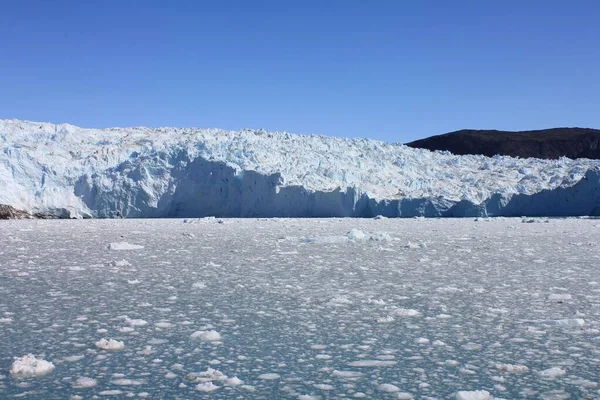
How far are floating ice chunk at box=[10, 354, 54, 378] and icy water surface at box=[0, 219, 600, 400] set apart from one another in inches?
1.2

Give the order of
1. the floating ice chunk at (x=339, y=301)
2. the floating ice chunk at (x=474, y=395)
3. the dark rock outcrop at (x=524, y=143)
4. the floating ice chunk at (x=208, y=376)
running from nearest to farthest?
the floating ice chunk at (x=474, y=395), the floating ice chunk at (x=208, y=376), the floating ice chunk at (x=339, y=301), the dark rock outcrop at (x=524, y=143)

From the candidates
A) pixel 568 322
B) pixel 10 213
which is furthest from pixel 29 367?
pixel 10 213

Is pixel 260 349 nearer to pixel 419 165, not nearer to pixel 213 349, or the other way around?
pixel 213 349

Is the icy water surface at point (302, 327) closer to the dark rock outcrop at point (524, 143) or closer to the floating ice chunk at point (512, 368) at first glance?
the floating ice chunk at point (512, 368)

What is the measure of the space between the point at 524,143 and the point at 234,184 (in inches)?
1236

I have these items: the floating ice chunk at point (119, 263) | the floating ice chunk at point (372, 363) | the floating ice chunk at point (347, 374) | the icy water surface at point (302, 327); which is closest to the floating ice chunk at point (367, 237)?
the icy water surface at point (302, 327)

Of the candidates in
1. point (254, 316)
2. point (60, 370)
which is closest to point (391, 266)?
point (254, 316)

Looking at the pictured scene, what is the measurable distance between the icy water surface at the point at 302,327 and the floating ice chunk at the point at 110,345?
3 centimetres

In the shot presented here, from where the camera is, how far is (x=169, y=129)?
23.7 meters

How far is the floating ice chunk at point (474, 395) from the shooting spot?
80.1 inches

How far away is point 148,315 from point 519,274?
3.48 metres

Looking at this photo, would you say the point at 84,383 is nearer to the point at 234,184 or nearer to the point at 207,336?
the point at 207,336

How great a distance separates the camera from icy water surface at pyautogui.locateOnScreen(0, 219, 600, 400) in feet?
7.33

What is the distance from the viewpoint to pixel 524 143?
43.1 m
